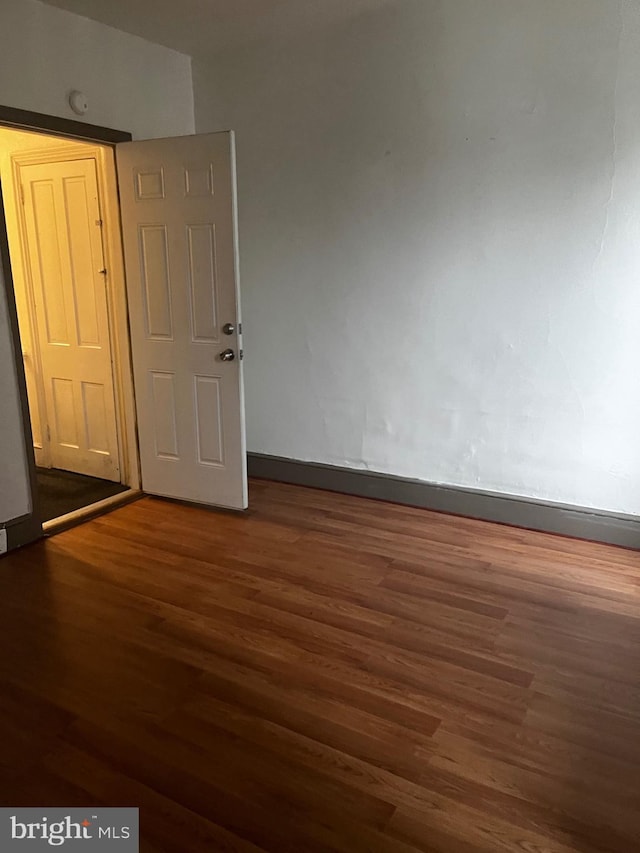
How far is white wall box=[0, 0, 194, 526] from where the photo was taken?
323cm

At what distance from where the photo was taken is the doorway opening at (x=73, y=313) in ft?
13.5

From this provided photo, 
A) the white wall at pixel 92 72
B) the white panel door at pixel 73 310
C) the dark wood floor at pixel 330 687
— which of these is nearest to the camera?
the dark wood floor at pixel 330 687

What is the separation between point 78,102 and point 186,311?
1222 mm

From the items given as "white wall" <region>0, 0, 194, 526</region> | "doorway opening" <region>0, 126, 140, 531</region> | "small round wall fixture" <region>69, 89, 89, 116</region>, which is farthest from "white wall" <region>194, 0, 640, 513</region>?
"small round wall fixture" <region>69, 89, 89, 116</region>

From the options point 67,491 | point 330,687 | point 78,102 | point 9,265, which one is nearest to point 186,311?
point 9,265

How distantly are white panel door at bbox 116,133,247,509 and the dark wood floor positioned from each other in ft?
1.81

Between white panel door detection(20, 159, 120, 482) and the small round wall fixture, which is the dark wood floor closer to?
white panel door detection(20, 159, 120, 482)

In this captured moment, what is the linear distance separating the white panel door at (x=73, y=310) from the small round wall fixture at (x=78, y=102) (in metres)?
0.52

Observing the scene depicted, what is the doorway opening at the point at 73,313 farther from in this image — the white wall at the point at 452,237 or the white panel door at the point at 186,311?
the white wall at the point at 452,237

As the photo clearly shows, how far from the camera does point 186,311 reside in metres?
3.86

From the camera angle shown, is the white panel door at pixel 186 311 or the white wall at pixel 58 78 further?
the white panel door at pixel 186 311

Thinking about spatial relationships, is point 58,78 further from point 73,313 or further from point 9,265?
point 73,313

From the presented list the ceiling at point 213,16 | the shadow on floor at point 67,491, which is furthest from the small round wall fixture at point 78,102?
the shadow on floor at point 67,491

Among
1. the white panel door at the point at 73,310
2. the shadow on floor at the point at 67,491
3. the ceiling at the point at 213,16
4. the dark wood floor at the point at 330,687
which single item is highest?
the ceiling at the point at 213,16
